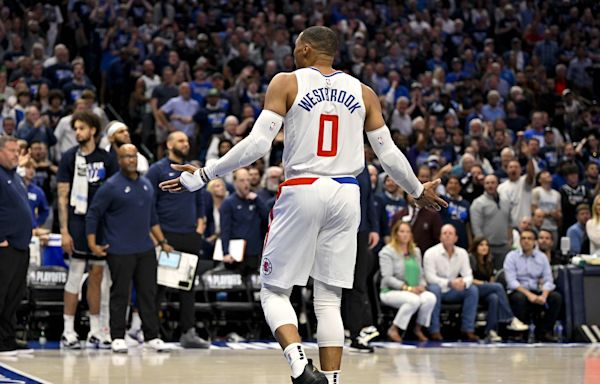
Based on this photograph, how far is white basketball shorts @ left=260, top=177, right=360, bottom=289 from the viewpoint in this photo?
731 cm

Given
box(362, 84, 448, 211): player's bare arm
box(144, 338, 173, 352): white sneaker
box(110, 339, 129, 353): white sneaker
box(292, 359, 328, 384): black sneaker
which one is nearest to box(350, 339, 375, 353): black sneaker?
box(144, 338, 173, 352): white sneaker

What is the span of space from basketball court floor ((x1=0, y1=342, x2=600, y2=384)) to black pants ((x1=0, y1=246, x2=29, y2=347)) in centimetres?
38

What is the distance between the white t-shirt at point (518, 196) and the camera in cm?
1692

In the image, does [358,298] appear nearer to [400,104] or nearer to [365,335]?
[365,335]

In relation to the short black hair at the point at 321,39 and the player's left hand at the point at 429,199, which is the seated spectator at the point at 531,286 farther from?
the short black hair at the point at 321,39

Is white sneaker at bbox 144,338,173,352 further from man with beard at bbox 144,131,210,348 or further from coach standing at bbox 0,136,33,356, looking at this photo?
coach standing at bbox 0,136,33,356

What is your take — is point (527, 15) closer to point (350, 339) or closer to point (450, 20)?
point (450, 20)

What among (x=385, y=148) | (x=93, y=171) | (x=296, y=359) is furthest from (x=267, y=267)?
(x=93, y=171)

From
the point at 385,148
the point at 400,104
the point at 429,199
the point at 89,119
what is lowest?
the point at 429,199

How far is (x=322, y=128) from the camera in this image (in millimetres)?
7387

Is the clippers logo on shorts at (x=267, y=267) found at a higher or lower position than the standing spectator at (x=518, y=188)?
lower

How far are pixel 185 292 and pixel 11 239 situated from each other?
81.8 inches

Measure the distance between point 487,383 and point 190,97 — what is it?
10.3 metres

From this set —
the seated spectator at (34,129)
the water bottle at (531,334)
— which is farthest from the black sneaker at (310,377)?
the seated spectator at (34,129)
